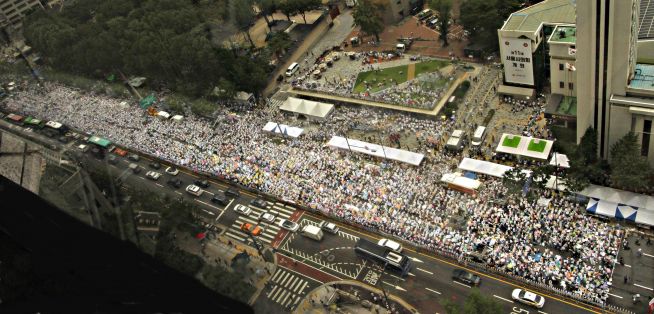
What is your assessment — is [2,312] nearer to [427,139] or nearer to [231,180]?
[231,180]

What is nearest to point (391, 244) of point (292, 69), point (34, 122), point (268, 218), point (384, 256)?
point (384, 256)

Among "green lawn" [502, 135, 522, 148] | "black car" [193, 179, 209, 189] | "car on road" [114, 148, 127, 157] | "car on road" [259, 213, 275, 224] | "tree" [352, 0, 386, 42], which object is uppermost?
"tree" [352, 0, 386, 42]

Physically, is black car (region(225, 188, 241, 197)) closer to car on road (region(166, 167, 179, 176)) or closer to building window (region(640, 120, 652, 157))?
car on road (region(166, 167, 179, 176))

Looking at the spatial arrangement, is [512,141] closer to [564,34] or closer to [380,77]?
[564,34]

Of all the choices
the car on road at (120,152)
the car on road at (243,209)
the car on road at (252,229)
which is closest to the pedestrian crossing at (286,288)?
Answer: the car on road at (252,229)

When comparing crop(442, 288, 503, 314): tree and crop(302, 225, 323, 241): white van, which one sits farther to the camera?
crop(302, 225, 323, 241): white van

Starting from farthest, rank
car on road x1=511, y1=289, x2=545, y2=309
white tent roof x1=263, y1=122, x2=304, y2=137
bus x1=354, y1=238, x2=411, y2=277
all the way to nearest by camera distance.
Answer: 1. white tent roof x1=263, y1=122, x2=304, y2=137
2. bus x1=354, y1=238, x2=411, y2=277
3. car on road x1=511, y1=289, x2=545, y2=309

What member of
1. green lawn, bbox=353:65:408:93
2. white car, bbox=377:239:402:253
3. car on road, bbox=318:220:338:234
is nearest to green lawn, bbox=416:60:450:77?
green lawn, bbox=353:65:408:93
